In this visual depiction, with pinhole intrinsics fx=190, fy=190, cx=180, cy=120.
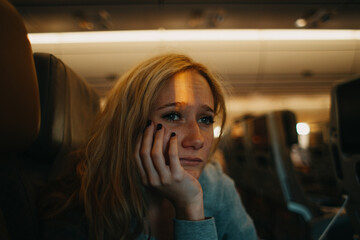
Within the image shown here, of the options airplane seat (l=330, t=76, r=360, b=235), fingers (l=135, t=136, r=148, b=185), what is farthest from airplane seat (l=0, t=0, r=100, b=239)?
airplane seat (l=330, t=76, r=360, b=235)

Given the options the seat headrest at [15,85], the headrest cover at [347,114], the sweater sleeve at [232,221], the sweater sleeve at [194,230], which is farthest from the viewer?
the sweater sleeve at [232,221]

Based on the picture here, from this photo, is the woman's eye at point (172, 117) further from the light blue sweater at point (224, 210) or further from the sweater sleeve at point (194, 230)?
the light blue sweater at point (224, 210)

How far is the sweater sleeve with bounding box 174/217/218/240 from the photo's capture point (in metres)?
0.58

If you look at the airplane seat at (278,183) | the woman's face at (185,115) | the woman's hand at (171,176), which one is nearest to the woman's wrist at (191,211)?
the woman's hand at (171,176)

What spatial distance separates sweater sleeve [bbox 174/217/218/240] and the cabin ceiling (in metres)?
0.76

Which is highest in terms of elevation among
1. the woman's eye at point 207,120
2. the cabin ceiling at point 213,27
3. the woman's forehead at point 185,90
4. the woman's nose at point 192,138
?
the cabin ceiling at point 213,27

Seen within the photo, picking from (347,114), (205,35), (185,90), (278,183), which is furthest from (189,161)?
(205,35)

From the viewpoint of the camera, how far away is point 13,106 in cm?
47

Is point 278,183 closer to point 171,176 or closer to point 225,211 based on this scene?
point 225,211

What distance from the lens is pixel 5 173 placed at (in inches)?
24.9

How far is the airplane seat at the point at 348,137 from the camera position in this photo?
2.73 ft

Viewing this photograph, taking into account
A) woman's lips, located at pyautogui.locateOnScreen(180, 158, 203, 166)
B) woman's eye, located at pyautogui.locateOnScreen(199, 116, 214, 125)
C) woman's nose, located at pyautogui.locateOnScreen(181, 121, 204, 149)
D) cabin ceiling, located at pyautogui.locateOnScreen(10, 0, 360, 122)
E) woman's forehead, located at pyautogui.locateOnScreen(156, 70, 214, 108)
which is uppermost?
cabin ceiling, located at pyautogui.locateOnScreen(10, 0, 360, 122)

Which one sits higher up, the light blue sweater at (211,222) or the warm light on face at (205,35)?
the warm light on face at (205,35)

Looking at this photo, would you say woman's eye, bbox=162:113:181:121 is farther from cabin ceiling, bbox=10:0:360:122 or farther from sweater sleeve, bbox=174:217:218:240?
cabin ceiling, bbox=10:0:360:122
